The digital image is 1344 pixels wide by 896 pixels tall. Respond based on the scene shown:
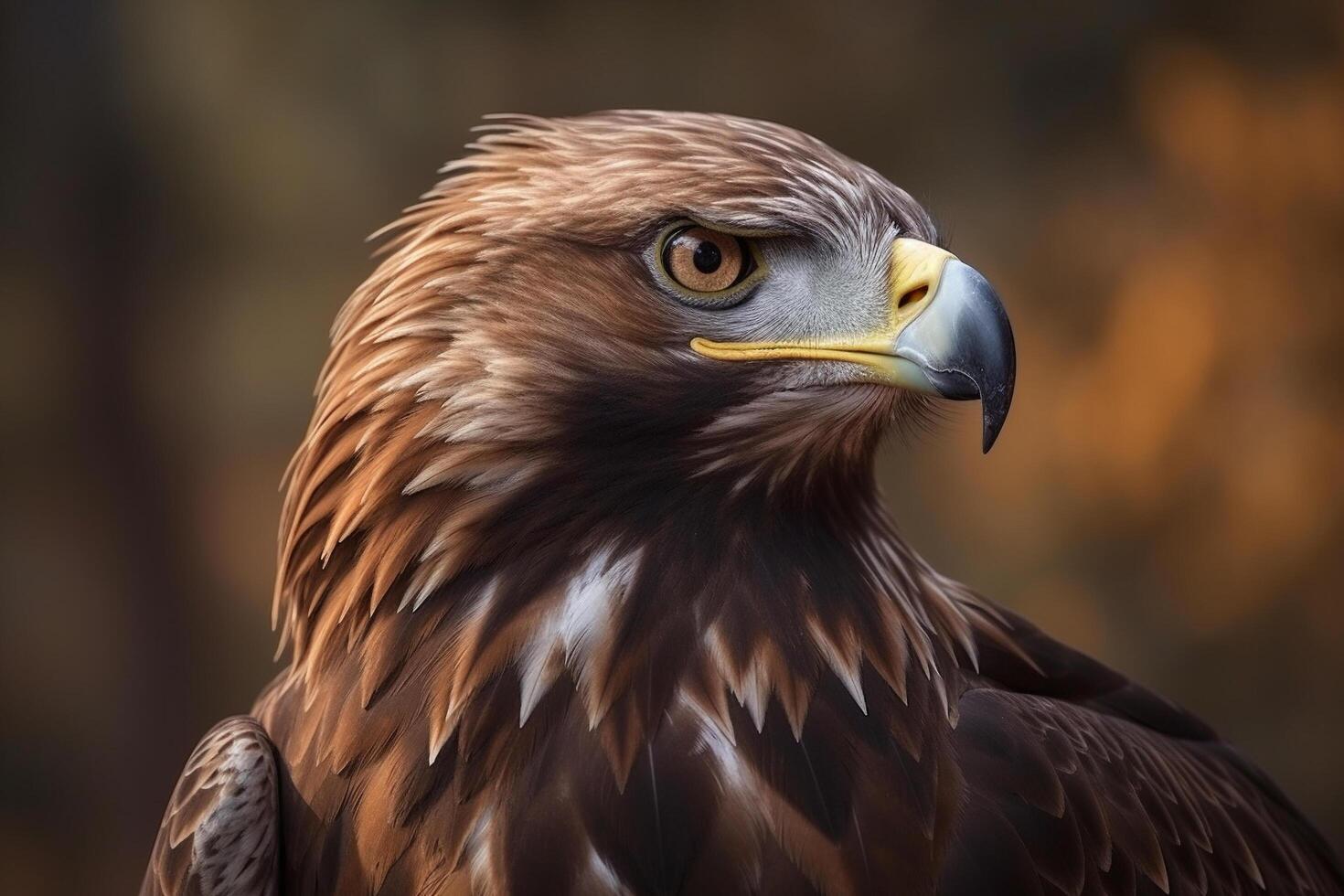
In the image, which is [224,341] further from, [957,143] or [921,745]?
[921,745]

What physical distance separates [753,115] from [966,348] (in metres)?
2.44

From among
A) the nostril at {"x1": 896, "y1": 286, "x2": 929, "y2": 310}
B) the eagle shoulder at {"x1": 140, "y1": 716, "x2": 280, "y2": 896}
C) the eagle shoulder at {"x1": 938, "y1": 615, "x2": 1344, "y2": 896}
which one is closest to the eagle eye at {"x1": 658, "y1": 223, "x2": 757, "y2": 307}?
the nostril at {"x1": 896, "y1": 286, "x2": 929, "y2": 310}

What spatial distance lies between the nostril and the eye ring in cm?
16

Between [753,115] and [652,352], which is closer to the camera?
[652,352]

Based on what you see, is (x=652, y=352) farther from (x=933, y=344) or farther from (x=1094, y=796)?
(x=1094, y=796)

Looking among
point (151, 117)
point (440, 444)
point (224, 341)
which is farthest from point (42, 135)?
point (440, 444)

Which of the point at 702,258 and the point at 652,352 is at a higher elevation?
the point at 702,258

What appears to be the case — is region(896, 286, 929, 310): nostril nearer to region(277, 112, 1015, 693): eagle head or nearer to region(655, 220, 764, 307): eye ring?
region(277, 112, 1015, 693): eagle head

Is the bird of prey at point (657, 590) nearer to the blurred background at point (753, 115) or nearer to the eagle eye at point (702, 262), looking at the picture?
the eagle eye at point (702, 262)

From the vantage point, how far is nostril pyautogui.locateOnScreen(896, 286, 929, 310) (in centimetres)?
134

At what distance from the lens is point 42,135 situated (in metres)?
3.59

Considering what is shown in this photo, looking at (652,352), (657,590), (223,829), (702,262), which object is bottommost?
(223,829)

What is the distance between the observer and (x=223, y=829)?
1.41 meters

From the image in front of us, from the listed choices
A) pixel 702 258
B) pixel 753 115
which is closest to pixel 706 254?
pixel 702 258
